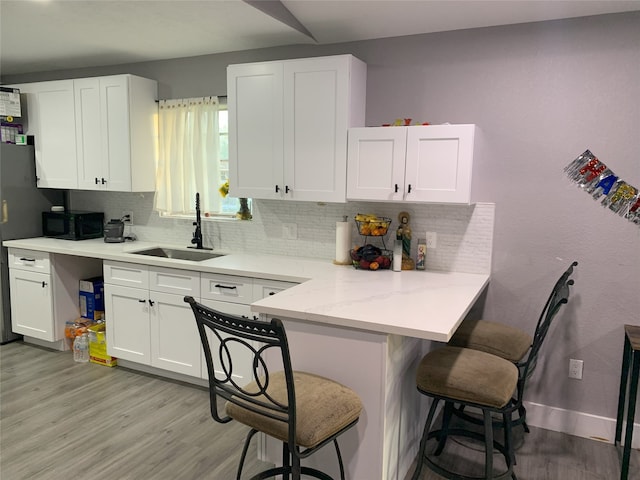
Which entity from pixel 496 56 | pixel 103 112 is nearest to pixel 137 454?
pixel 103 112

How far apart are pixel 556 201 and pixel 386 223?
1014mm

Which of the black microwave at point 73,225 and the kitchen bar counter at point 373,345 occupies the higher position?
the black microwave at point 73,225

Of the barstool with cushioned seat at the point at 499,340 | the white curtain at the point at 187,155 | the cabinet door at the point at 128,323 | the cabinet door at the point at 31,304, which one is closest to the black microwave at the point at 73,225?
the cabinet door at the point at 31,304

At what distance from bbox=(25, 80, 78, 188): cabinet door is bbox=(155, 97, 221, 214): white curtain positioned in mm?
764

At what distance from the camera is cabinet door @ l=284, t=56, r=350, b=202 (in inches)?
121

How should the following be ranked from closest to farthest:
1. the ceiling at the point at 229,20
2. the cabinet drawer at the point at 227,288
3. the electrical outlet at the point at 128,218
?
1. the ceiling at the point at 229,20
2. the cabinet drawer at the point at 227,288
3. the electrical outlet at the point at 128,218

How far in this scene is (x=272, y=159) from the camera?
3.33m

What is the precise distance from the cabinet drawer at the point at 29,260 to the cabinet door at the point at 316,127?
7.18 feet

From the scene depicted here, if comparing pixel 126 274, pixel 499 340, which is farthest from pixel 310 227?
pixel 499 340

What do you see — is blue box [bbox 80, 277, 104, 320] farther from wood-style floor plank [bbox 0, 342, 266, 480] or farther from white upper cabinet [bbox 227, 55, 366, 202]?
white upper cabinet [bbox 227, 55, 366, 202]

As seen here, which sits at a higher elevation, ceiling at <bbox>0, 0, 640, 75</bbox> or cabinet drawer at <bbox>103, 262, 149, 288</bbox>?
ceiling at <bbox>0, 0, 640, 75</bbox>

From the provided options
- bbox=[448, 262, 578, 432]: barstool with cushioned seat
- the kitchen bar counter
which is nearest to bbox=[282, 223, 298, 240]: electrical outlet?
the kitchen bar counter

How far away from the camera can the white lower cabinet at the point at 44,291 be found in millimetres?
4031

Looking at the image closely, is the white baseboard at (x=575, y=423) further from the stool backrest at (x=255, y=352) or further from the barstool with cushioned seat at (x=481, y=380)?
the stool backrest at (x=255, y=352)
